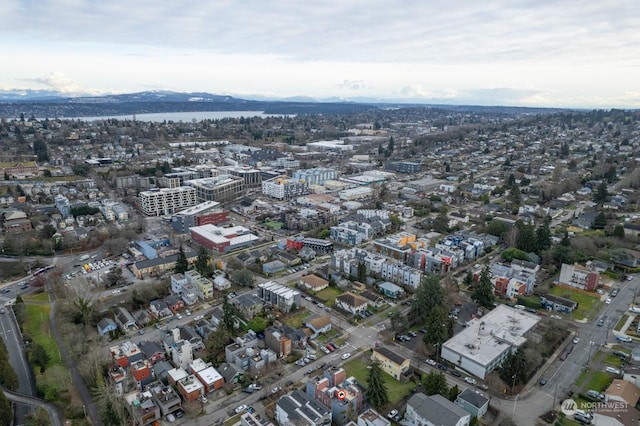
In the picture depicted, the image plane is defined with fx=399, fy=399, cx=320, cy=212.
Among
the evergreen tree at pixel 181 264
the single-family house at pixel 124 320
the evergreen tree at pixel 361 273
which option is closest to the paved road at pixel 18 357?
the single-family house at pixel 124 320

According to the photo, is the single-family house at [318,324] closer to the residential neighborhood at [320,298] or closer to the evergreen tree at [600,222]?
the residential neighborhood at [320,298]

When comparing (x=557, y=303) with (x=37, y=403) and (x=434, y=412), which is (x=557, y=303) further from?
(x=37, y=403)

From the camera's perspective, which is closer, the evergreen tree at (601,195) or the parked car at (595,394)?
the parked car at (595,394)

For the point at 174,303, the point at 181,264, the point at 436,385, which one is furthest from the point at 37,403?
the point at 436,385

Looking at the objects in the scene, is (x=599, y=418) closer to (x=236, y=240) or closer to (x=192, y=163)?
(x=236, y=240)

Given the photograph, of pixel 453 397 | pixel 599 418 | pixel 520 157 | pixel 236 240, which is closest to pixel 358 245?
pixel 236 240
